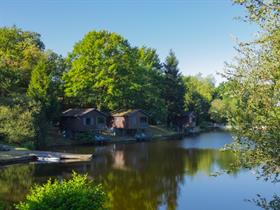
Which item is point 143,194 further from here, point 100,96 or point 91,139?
point 100,96

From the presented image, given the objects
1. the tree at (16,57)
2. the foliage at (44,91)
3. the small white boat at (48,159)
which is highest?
the tree at (16,57)

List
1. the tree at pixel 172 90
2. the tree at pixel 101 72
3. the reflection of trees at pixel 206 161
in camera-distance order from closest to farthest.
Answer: the reflection of trees at pixel 206 161, the tree at pixel 101 72, the tree at pixel 172 90

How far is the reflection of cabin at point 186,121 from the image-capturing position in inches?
3413

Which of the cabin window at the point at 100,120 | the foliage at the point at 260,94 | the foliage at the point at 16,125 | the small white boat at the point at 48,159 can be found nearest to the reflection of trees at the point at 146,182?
the small white boat at the point at 48,159

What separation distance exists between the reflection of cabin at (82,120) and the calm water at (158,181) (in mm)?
18700

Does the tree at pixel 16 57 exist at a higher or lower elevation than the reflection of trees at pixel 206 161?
higher

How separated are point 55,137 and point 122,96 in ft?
50.3

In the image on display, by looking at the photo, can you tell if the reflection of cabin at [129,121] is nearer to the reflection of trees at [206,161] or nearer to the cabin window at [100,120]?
the cabin window at [100,120]

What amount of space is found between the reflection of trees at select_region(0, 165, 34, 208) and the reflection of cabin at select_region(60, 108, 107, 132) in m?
25.7

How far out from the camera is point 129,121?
63938 mm

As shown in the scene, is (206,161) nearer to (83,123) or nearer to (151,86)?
(83,123)

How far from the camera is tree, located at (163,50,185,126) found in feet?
273

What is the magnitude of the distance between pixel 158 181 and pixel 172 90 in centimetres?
5668

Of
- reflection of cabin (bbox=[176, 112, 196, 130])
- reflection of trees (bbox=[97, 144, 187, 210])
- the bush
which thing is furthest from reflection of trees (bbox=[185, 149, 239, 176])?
reflection of cabin (bbox=[176, 112, 196, 130])
